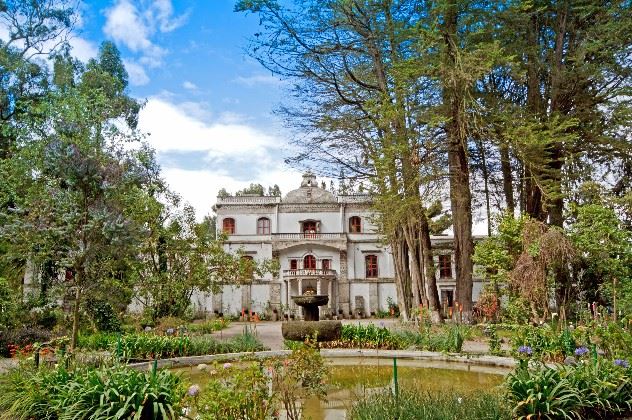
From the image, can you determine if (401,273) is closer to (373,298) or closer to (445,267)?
(373,298)

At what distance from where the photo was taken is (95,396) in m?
4.48

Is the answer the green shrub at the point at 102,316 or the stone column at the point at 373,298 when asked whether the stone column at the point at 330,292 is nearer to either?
the stone column at the point at 373,298

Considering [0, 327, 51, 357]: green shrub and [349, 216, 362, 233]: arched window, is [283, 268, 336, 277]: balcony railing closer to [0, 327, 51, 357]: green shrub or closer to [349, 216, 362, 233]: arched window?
[349, 216, 362, 233]: arched window

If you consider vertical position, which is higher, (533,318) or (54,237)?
(54,237)

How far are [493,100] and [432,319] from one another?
6782mm

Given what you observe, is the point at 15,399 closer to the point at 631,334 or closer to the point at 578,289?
the point at 631,334

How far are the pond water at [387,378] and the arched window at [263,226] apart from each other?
24849 mm

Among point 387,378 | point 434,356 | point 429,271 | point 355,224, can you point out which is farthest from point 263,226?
point 387,378

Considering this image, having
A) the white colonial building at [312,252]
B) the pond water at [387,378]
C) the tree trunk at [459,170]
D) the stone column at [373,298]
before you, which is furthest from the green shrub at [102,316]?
the stone column at [373,298]

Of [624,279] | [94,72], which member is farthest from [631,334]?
[94,72]

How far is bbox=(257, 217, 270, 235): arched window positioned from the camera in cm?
3469

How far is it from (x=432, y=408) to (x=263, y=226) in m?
31.0

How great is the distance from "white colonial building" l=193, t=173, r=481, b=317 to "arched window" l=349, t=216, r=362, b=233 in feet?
0.22

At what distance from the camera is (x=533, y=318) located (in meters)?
Answer: 13.8
